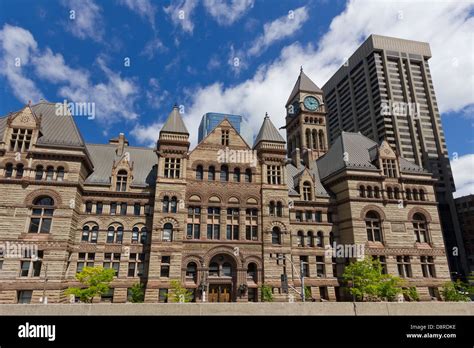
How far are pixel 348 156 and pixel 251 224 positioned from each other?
678 inches

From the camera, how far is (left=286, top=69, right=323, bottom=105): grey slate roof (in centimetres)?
7057

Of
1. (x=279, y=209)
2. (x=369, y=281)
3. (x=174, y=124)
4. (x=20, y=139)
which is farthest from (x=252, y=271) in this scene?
(x=20, y=139)

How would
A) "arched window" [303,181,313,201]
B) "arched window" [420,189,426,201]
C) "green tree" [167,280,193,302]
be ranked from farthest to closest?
"arched window" [420,189,426,201] < "arched window" [303,181,313,201] < "green tree" [167,280,193,302]

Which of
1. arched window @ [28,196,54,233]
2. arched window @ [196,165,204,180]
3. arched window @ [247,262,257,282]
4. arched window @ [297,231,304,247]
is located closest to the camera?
arched window @ [28,196,54,233]

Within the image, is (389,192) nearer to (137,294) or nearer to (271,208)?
(271,208)

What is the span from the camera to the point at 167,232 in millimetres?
32531

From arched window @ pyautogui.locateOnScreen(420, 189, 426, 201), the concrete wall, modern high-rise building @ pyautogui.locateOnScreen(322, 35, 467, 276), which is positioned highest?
modern high-rise building @ pyautogui.locateOnScreen(322, 35, 467, 276)

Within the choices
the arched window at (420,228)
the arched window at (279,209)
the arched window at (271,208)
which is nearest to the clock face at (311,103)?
the arched window at (420,228)

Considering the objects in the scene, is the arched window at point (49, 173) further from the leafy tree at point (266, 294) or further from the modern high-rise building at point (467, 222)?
the modern high-rise building at point (467, 222)

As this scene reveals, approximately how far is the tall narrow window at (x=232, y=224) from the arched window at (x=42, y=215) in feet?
61.0

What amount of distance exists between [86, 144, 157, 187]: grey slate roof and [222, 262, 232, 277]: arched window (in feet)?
43.7

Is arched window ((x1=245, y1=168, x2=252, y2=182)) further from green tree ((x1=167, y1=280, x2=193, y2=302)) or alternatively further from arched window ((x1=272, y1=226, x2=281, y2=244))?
green tree ((x1=167, y1=280, x2=193, y2=302))

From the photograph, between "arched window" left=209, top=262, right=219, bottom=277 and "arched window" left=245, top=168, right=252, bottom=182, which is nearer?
"arched window" left=209, top=262, right=219, bottom=277

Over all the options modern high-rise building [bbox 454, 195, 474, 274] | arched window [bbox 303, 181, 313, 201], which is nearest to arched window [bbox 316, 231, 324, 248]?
arched window [bbox 303, 181, 313, 201]
